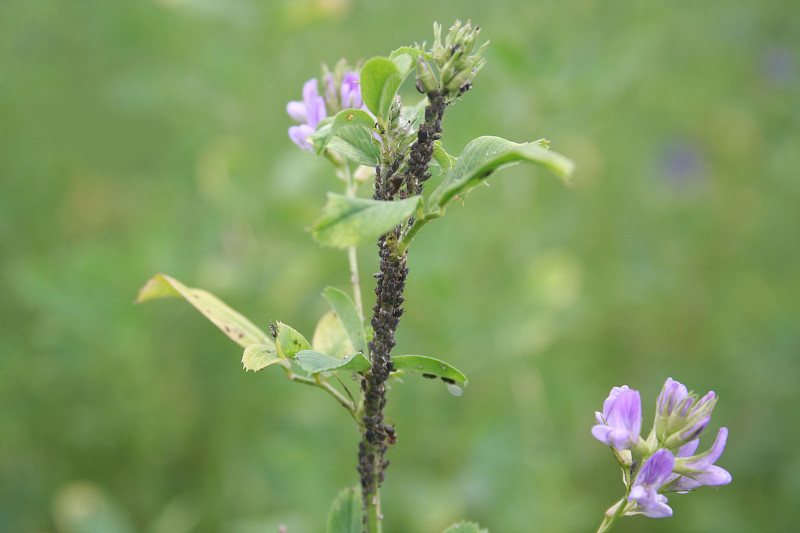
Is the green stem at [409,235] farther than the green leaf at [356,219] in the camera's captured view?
Yes

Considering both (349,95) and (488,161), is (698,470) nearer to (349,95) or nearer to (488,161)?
(488,161)

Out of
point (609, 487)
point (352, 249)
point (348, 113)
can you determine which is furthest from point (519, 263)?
point (348, 113)

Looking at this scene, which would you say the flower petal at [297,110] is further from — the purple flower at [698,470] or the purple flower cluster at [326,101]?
the purple flower at [698,470]

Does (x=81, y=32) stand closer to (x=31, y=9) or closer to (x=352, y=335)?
(x=31, y=9)

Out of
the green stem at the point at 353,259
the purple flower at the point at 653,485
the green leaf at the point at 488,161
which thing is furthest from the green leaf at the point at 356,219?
the purple flower at the point at 653,485

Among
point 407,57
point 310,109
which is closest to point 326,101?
point 310,109

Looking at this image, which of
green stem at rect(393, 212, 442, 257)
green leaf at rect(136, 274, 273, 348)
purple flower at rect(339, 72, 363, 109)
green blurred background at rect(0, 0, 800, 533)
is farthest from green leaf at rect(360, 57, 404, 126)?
green blurred background at rect(0, 0, 800, 533)
